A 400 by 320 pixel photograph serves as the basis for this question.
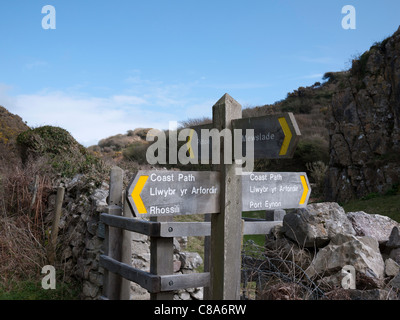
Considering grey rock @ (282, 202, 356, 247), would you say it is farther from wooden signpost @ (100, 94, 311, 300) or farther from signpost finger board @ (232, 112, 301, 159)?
signpost finger board @ (232, 112, 301, 159)

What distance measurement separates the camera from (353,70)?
1753cm

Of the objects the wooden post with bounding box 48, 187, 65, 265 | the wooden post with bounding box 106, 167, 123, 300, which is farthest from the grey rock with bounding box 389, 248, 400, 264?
the wooden post with bounding box 48, 187, 65, 265

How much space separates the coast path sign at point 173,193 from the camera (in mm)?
3131

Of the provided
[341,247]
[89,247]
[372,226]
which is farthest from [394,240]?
A: [89,247]

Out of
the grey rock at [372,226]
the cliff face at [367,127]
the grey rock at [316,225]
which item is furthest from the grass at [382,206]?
the grey rock at [316,225]

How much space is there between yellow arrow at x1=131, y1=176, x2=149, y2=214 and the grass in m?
9.67

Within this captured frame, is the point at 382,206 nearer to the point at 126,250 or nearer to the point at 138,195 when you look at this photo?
the point at 126,250

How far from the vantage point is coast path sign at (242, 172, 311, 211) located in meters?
3.63

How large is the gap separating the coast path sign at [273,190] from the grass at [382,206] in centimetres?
810

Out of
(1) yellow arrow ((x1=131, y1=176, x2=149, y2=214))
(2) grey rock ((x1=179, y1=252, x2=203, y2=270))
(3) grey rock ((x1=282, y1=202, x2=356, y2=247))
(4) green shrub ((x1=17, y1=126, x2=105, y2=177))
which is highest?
→ (4) green shrub ((x1=17, y1=126, x2=105, y2=177))
